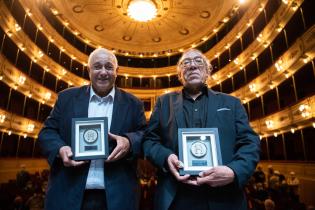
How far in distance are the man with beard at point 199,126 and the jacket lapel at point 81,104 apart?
64 centimetres

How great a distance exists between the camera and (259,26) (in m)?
18.1

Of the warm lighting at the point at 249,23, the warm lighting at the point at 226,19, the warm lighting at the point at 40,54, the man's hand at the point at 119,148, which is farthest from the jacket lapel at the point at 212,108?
the warm lighting at the point at 226,19

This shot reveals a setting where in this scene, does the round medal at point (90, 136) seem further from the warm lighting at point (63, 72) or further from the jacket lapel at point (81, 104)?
the warm lighting at point (63, 72)

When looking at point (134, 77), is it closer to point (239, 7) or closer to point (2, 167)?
point (239, 7)

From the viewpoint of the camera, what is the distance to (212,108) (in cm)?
238

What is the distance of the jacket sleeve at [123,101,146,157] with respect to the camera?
2.33 metres

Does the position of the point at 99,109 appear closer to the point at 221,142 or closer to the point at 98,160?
the point at 98,160

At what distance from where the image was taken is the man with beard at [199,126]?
2045mm

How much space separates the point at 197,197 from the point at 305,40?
12.5 metres

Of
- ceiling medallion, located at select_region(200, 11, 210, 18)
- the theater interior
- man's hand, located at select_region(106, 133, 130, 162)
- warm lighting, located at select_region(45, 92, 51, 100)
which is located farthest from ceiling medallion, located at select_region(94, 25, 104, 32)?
man's hand, located at select_region(106, 133, 130, 162)

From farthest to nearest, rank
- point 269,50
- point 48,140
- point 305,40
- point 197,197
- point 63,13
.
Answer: point 63,13 < point 269,50 < point 305,40 < point 48,140 < point 197,197

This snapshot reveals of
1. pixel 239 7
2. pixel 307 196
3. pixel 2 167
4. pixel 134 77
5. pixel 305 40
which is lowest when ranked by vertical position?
pixel 307 196

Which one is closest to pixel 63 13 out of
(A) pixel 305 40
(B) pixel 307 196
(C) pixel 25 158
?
(C) pixel 25 158

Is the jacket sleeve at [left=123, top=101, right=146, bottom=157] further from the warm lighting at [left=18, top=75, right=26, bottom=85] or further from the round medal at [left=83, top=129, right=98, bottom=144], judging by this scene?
the warm lighting at [left=18, top=75, right=26, bottom=85]
